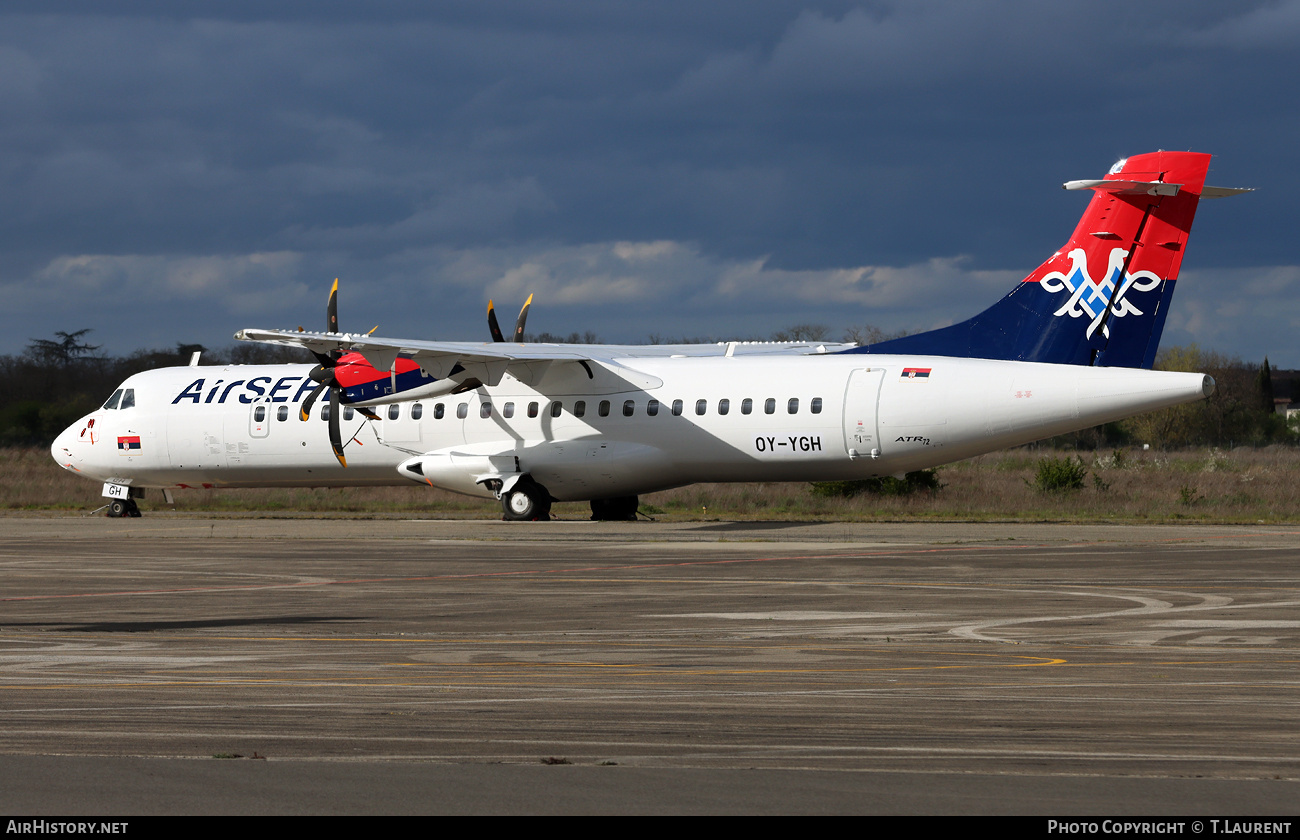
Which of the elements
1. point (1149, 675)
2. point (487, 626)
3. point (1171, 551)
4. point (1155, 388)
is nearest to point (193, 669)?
point (487, 626)

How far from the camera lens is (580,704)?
29.0 feet

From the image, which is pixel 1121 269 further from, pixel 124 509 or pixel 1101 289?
pixel 124 509

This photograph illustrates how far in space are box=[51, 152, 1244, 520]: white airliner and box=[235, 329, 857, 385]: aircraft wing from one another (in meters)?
0.07

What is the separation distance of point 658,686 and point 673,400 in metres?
20.6

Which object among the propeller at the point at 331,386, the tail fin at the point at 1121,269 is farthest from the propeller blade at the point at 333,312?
the tail fin at the point at 1121,269

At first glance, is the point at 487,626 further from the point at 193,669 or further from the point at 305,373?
the point at 305,373

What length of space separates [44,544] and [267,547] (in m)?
4.40

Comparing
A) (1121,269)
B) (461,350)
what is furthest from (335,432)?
(1121,269)

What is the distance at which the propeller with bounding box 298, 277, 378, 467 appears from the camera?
31.7 metres

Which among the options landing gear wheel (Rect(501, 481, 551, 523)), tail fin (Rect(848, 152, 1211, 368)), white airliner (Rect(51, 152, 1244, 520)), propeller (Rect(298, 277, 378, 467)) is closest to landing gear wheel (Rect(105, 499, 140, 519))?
white airliner (Rect(51, 152, 1244, 520))

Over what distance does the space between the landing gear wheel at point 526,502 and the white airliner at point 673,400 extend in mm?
48

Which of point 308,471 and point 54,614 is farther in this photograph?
point 308,471

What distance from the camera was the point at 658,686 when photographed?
377 inches

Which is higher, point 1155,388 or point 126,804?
point 1155,388
